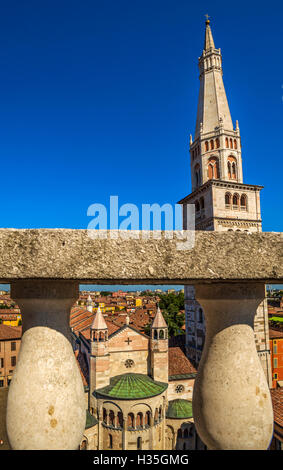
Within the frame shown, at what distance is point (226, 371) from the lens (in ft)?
8.42

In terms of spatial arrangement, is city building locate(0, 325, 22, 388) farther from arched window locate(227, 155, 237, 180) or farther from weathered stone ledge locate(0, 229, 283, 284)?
weathered stone ledge locate(0, 229, 283, 284)

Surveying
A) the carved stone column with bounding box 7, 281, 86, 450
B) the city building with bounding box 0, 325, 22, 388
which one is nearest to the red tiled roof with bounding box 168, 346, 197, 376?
the city building with bounding box 0, 325, 22, 388

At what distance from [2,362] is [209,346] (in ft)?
169

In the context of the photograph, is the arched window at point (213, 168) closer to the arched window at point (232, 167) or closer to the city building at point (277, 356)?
the arched window at point (232, 167)

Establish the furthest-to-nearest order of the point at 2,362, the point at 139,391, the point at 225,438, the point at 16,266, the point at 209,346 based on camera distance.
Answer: the point at 2,362 < the point at 139,391 < the point at 209,346 < the point at 225,438 < the point at 16,266

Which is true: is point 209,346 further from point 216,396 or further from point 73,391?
point 73,391

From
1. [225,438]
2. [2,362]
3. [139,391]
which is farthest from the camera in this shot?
[2,362]

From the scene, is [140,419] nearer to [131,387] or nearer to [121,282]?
[131,387]

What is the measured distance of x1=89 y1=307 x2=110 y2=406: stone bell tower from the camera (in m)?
32.9

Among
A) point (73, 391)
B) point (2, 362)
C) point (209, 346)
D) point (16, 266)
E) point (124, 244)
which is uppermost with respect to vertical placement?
point (124, 244)

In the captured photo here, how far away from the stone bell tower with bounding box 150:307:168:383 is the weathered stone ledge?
119ft

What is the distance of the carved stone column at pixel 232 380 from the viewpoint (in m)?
2.49
